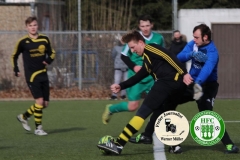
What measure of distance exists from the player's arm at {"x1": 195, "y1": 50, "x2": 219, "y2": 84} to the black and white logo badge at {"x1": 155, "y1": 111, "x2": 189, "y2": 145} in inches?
20.3

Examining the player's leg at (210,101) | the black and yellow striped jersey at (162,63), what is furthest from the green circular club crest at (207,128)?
the black and yellow striped jersey at (162,63)

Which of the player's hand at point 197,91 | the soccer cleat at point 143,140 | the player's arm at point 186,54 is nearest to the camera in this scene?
the player's hand at point 197,91

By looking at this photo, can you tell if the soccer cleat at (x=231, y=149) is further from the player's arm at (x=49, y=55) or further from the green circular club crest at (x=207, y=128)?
the player's arm at (x=49, y=55)

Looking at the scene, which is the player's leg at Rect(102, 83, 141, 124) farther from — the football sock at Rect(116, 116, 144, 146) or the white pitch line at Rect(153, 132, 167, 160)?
the football sock at Rect(116, 116, 144, 146)

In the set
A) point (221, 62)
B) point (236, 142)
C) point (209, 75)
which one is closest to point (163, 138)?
point (209, 75)

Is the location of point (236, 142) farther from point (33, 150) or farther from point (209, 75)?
point (33, 150)

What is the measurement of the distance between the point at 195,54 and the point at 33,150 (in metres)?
2.61

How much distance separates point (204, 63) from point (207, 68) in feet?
0.59

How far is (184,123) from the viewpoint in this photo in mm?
8430

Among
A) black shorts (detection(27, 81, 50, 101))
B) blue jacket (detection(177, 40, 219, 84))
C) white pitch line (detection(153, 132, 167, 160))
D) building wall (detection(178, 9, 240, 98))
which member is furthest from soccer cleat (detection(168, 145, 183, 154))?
building wall (detection(178, 9, 240, 98))

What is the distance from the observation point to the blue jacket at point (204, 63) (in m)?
8.38

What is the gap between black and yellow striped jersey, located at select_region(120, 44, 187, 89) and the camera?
8320mm

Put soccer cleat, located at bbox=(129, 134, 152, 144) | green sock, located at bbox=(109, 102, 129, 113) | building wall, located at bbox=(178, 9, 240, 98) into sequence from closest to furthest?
soccer cleat, located at bbox=(129, 134, 152, 144) → green sock, located at bbox=(109, 102, 129, 113) → building wall, located at bbox=(178, 9, 240, 98)

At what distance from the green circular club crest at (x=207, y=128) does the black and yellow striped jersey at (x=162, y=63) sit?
0.66 metres
